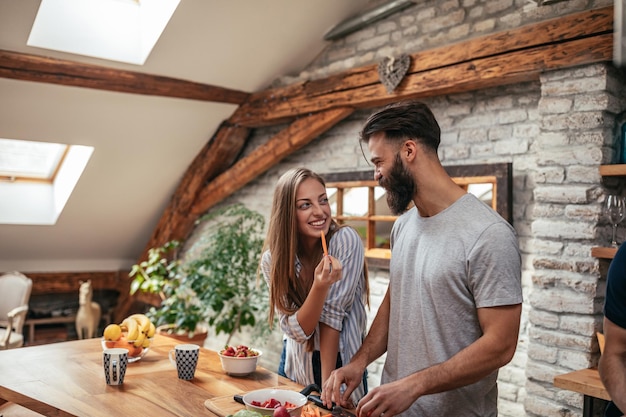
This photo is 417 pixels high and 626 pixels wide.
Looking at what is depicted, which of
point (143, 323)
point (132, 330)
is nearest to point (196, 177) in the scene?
point (143, 323)

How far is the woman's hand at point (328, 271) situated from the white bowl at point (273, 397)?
0.40 metres

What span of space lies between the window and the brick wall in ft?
0.34

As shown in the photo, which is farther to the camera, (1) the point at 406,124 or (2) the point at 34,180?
(2) the point at 34,180

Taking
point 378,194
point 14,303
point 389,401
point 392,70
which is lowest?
point 14,303

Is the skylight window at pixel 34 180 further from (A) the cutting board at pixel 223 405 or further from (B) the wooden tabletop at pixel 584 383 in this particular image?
(B) the wooden tabletop at pixel 584 383

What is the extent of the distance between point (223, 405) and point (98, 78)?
322cm

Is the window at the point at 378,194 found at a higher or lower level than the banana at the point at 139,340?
higher

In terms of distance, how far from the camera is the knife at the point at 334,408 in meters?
1.73

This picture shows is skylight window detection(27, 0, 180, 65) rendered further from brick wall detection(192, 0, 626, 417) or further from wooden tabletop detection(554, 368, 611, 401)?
wooden tabletop detection(554, 368, 611, 401)

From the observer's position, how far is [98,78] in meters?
4.45

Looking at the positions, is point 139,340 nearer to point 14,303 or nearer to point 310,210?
point 310,210

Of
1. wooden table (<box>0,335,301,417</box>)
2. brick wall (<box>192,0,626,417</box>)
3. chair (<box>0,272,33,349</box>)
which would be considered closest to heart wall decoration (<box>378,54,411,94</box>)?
brick wall (<box>192,0,626,417</box>)

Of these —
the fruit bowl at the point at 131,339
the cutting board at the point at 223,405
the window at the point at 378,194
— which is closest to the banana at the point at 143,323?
the fruit bowl at the point at 131,339

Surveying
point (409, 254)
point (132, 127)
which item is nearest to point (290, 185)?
point (409, 254)
